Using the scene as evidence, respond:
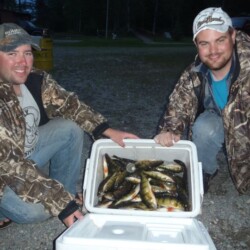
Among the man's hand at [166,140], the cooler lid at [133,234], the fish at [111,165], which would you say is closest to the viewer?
the cooler lid at [133,234]

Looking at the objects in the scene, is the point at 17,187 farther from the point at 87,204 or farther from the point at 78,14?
the point at 78,14

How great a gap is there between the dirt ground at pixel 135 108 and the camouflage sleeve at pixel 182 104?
2.93 ft

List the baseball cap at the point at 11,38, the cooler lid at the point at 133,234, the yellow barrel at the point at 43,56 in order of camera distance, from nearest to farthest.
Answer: the cooler lid at the point at 133,234 < the baseball cap at the point at 11,38 < the yellow barrel at the point at 43,56

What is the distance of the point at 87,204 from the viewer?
8.27ft

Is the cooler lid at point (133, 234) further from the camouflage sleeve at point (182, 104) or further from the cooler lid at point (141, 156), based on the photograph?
the camouflage sleeve at point (182, 104)

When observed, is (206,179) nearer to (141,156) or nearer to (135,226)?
(141,156)

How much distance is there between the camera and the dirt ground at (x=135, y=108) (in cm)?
323

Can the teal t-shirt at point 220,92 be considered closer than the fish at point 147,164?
No

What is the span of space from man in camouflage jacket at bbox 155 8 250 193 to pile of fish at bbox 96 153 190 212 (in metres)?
0.29

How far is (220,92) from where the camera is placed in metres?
3.51

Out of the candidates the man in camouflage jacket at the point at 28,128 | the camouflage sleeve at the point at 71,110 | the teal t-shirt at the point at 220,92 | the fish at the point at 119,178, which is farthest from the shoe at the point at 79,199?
the teal t-shirt at the point at 220,92

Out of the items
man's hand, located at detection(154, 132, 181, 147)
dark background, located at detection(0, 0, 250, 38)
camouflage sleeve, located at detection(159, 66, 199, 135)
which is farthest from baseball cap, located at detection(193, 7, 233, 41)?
dark background, located at detection(0, 0, 250, 38)

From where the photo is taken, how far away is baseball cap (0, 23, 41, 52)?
9.29ft

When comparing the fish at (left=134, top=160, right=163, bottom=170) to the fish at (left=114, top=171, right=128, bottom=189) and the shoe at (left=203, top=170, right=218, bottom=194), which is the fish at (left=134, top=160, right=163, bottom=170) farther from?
the shoe at (left=203, top=170, right=218, bottom=194)
